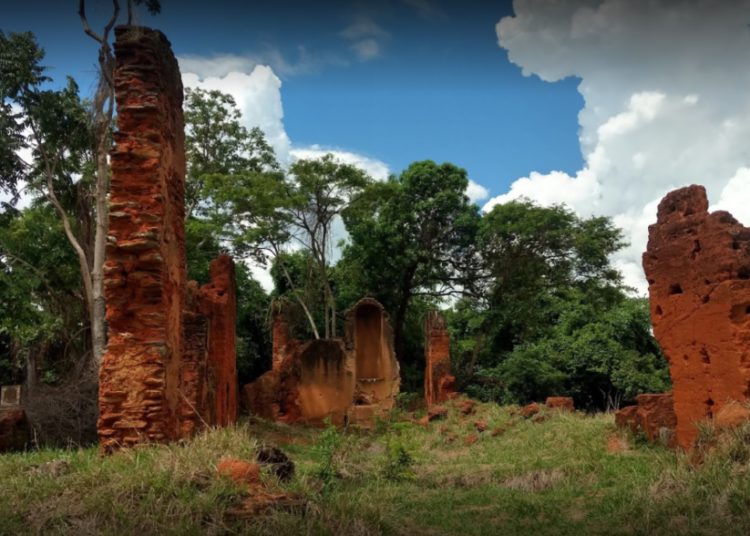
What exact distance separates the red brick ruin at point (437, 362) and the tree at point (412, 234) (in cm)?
250

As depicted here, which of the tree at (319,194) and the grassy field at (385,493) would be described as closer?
the grassy field at (385,493)

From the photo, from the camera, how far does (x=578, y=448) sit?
1130cm

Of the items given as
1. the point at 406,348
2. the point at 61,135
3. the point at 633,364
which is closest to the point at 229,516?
the point at 61,135

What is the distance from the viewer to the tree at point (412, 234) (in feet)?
76.7

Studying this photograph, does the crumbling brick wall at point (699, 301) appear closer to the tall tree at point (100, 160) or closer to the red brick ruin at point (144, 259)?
the red brick ruin at point (144, 259)

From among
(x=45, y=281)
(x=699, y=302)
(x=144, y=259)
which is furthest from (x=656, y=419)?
(x=45, y=281)

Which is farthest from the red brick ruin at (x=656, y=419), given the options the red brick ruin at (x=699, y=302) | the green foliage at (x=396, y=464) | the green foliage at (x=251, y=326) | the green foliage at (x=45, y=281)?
the green foliage at (x=251, y=326)

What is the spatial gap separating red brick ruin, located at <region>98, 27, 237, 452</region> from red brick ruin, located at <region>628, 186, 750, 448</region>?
7211 mm

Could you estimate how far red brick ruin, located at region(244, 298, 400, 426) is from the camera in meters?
21.6

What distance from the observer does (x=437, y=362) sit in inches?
856

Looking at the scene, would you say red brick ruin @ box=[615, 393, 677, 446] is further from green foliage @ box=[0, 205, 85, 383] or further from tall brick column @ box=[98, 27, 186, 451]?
green foliage @ box=[0, 205, 85, 383]

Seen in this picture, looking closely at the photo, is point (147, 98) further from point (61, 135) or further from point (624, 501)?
point (61, 135)

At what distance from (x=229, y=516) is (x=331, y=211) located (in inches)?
713

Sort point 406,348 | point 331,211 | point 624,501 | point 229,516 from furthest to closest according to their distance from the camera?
point 406,348
point 331,211
point 624,501
point 229,516
